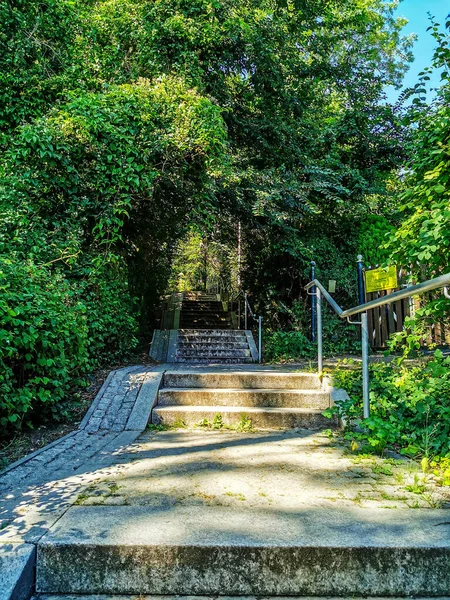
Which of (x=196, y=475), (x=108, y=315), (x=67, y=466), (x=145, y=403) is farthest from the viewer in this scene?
(x=108, y=315)

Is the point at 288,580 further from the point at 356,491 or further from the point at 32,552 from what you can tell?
the point at 32,552

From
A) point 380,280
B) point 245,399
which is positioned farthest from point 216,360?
point 380,280

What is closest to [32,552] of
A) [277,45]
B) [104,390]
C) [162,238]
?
[104,390]

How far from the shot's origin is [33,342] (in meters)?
2.95

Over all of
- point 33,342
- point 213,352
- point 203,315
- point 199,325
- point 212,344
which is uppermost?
point 203,315

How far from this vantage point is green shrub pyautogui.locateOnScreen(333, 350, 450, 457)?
8.63ft

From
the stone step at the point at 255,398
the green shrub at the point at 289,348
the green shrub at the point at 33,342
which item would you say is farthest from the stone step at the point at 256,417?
the green shrub at the point at 289,348

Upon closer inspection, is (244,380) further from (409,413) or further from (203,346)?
(203,346)

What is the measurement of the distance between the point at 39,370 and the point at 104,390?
3.20ft

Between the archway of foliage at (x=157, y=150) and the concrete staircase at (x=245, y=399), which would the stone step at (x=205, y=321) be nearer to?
the archway of foliage at (x=157, y=150)

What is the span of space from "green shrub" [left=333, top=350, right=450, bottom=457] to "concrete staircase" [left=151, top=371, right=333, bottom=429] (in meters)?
0.43

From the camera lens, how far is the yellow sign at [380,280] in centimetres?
602

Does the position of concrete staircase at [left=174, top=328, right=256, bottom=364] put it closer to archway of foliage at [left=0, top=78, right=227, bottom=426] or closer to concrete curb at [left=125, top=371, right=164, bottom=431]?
archway of foliage at [left=0, top=78, right=227, bottom=426]

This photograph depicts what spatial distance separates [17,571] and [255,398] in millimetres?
2560
